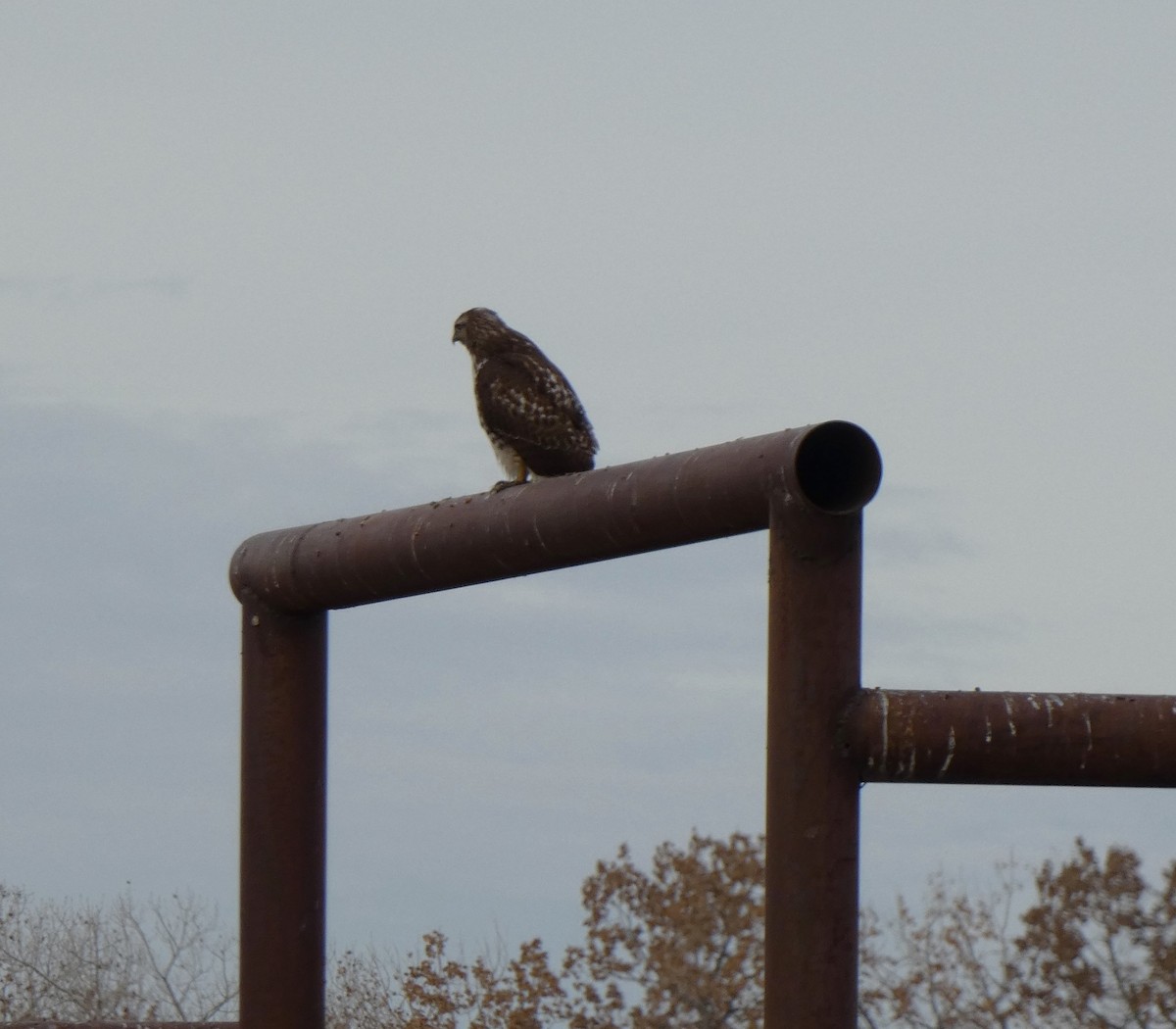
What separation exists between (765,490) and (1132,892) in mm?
10865

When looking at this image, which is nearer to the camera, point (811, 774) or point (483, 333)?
point (811, 774)

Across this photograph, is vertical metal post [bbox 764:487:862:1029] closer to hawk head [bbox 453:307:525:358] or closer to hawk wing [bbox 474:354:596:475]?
hawk wing [bbox 474:354:596:475]

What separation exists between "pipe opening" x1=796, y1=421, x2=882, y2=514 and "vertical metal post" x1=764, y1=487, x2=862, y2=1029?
0.04 m

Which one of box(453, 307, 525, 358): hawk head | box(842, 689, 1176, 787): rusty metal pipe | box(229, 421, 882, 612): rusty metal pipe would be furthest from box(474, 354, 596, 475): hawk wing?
box(842, 689, 1176, 787): rusty metal pipe

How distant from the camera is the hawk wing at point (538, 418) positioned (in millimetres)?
7832

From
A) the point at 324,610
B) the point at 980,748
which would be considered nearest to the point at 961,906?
the point at 324,610

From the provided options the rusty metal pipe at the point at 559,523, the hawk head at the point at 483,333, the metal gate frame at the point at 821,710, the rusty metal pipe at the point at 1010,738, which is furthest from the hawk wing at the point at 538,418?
the rusty metal pipe at the point at 1010,738

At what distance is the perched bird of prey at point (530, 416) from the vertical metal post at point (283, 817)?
1698 millimetres

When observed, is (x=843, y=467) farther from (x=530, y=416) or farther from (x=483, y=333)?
(x=483, y=333)

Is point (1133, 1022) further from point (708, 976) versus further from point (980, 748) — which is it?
point (980, 748)

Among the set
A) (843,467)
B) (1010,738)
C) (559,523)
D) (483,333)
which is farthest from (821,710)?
(483,333)

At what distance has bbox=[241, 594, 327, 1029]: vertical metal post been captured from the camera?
19.9 feet

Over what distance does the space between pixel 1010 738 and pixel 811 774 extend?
0.49 meters

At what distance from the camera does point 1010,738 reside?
4.63 meters
